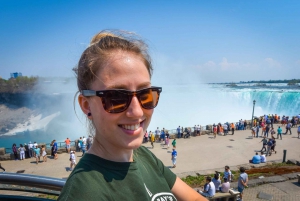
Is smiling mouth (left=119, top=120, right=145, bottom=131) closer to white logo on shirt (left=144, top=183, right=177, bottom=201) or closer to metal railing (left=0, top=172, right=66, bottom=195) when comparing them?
white logo on shirt (left=144, top=183, right=177, bottom=201)

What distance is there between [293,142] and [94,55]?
22.7 m

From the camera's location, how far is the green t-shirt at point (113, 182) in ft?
2.75

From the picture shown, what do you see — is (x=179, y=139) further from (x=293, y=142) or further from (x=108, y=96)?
(x=108, y=96)

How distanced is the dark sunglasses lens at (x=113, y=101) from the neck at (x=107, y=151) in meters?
0.18

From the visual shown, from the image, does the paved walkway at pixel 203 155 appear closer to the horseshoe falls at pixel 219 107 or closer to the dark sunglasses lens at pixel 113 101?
the dark sunglasses lens at pixel 113 101

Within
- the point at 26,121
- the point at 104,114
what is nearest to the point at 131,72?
the point at 104,114

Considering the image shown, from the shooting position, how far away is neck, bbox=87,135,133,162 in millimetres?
1067

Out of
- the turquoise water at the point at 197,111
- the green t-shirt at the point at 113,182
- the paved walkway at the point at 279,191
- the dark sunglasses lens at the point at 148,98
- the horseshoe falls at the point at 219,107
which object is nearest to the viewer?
the green t-shirt at the point at 113,182

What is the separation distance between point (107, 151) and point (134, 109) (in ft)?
0.88

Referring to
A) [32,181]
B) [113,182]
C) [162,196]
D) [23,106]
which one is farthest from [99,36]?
[23,106]

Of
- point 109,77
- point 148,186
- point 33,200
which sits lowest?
point 33,200

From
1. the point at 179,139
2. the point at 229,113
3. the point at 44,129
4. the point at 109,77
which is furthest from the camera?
the point at 229,113

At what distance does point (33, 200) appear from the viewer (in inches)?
65.2

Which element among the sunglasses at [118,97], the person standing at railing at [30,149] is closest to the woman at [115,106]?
the sunglasses at [118,97]
